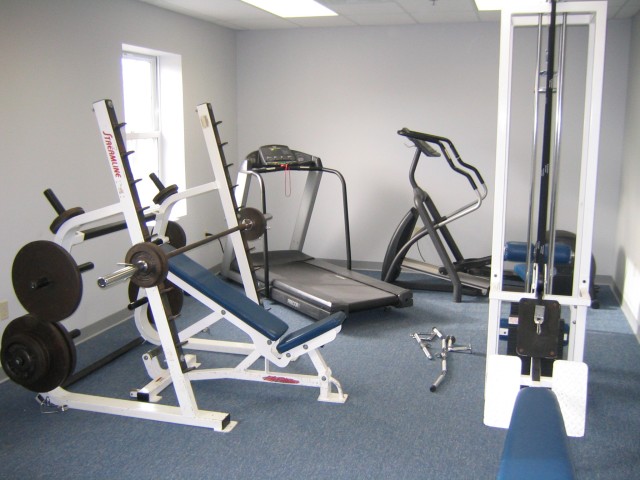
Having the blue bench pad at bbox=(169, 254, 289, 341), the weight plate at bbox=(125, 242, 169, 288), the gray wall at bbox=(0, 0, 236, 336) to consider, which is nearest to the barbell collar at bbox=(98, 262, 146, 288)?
the weight plate at bbox=(125, 242, 169, 288)

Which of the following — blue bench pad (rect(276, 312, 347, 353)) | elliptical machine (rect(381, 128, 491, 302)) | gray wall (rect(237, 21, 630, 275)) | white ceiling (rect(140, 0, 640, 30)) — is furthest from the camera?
gray wall (rect(237, 21, 630, 275))

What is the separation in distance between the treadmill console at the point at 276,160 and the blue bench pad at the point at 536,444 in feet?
13.4

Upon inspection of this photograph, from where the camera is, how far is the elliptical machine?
5.37m

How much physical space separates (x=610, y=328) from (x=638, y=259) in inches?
21.5

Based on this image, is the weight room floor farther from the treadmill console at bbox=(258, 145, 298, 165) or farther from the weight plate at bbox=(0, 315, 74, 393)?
the treadmill console at bbox=(258, 145, 298, 165)

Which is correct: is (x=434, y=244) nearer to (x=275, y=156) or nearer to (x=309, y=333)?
(x=275, y=156)

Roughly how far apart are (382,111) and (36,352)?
4.20 m

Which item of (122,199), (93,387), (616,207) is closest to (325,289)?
(93,387)

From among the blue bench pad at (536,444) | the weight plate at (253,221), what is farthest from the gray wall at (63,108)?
the blue bench pad at (536,444)

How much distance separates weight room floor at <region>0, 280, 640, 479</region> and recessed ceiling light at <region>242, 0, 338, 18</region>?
8.91 ft

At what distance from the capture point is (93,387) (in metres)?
3.63

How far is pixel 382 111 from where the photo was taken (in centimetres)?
629

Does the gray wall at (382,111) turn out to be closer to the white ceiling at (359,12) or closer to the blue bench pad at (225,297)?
the white ceiling at (359,12)

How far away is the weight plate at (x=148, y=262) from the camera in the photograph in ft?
9.36
